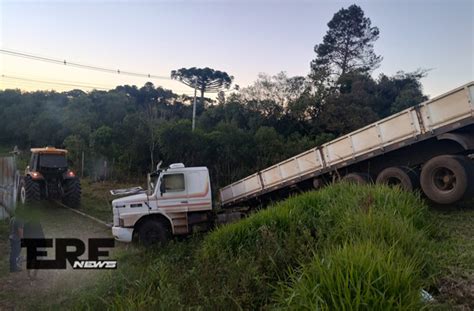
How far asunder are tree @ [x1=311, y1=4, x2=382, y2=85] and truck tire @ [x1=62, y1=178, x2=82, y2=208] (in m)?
24.2

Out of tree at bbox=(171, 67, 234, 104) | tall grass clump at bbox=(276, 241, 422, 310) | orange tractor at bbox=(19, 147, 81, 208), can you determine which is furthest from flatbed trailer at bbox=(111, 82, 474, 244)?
tree at bbox=(171, 67, 234, 104)

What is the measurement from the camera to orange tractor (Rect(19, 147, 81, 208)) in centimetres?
1140

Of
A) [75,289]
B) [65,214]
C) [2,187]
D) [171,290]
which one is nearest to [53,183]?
[65,214]

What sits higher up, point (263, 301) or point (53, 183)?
point (53, 183)

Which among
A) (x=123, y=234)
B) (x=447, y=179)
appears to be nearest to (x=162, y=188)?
(x=123, y=234)

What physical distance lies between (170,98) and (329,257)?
118 feet

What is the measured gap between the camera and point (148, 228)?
768 centimetres

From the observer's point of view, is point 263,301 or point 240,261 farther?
point 240,261

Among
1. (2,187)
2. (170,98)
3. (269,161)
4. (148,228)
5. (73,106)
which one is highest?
(170,98)

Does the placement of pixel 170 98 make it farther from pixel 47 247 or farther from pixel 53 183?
pixel 47 247

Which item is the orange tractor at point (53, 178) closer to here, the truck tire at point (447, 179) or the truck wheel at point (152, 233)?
the truck wheel at point (152, 233)

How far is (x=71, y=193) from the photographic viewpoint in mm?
11438

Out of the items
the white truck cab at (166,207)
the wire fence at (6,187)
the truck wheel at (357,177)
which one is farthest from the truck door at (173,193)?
the wire fence at (6,187)

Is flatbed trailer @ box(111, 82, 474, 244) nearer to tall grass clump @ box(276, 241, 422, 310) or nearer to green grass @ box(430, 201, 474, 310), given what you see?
green grass @ box(430, 201, 474, 310)
